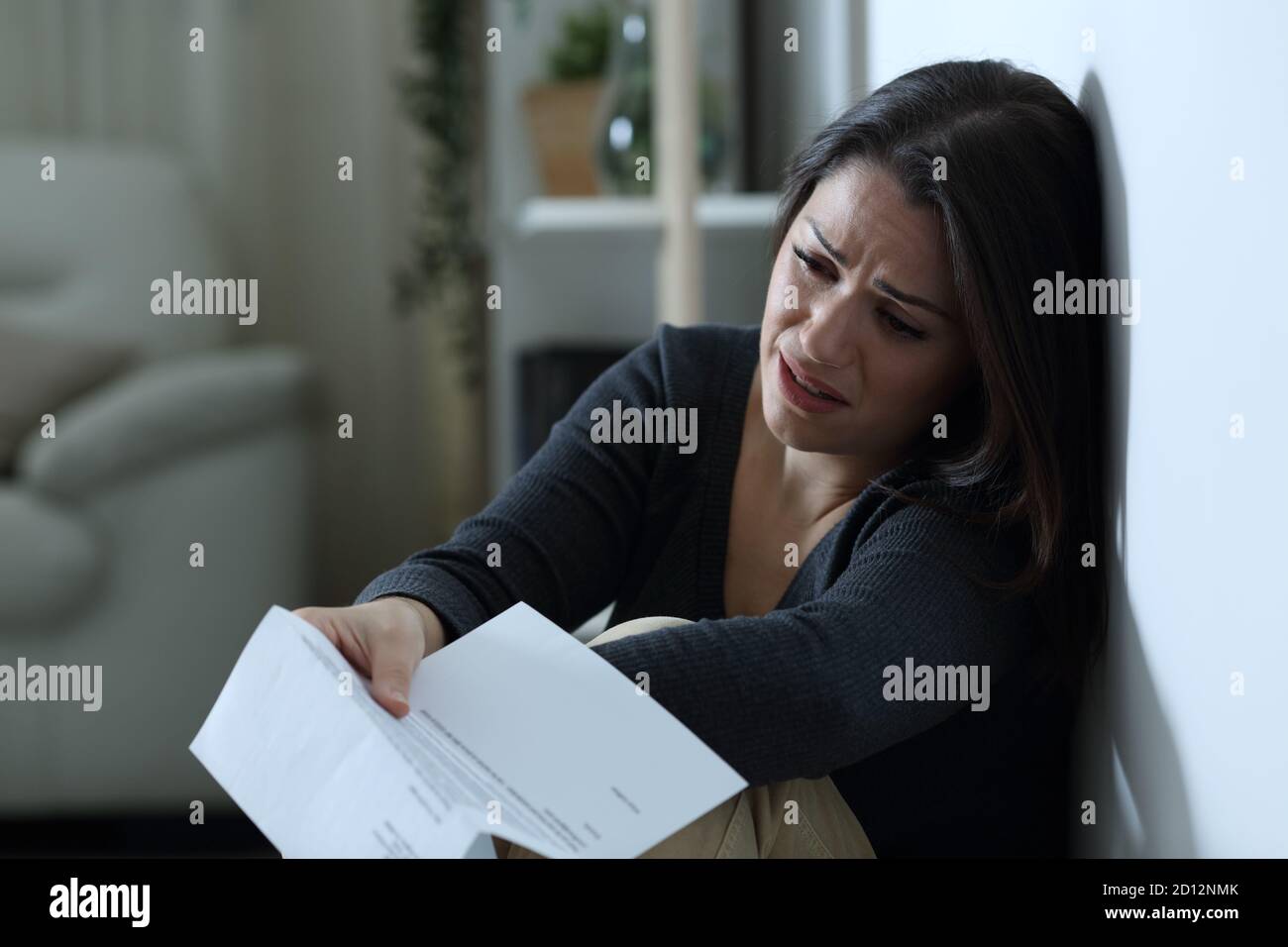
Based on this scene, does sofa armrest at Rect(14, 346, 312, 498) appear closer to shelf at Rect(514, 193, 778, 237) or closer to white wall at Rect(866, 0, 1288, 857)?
shelf at Rect(514, 193, 778, 237)

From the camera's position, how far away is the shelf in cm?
179

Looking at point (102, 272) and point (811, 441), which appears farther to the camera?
point (102, 272)

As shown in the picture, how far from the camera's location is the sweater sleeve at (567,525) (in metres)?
0.90

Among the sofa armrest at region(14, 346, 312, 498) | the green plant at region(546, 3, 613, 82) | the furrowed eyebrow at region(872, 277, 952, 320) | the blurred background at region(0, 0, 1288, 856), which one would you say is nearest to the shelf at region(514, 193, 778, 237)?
the blurred background at region(0, 0, 1288, 856)

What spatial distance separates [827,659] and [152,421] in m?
1.31

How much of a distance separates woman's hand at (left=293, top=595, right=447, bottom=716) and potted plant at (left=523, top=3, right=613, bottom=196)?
1.29m

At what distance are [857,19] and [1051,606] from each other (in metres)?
1.04

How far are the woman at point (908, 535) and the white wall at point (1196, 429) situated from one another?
0.04 m

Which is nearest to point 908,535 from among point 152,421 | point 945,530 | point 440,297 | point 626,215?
point 945,530

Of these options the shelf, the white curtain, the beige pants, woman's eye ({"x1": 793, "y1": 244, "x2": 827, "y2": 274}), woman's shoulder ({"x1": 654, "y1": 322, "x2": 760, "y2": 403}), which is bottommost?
the beige pants

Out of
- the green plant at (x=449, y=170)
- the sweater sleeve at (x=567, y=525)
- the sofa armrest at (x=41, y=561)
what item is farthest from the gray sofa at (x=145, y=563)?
the sweater sleeve at (x=567, y=525)
